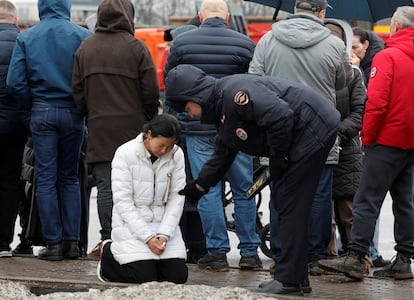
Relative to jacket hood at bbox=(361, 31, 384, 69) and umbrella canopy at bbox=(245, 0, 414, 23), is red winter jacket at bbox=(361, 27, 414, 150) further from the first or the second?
jacket hood at bbox=(361, 31, 384, 69)

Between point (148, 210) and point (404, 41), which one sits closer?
point (148, 210)

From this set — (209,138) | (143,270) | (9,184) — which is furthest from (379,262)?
(9,184)

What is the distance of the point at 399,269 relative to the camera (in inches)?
330

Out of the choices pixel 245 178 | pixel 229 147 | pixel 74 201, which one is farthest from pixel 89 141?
pixel 229 147

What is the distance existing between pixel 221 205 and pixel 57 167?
1321mm

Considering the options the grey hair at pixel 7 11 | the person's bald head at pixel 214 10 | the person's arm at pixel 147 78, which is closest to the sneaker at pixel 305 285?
the person's arm at pixel 147 78

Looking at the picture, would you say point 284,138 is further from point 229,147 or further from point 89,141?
point 89,141

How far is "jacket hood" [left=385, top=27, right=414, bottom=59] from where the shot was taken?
808 cm

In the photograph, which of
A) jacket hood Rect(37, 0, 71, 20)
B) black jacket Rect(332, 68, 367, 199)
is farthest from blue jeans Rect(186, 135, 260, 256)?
jacket hood Rect(37, 0, 71, 20)

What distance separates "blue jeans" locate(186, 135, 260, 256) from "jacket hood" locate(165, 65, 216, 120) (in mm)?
1528

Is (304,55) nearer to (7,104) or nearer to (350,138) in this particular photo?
(350,138)

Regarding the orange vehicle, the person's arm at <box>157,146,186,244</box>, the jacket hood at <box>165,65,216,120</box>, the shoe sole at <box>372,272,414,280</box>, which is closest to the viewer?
the jacket hood at <box>165,65,216,120</box>

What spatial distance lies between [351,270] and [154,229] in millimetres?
1428

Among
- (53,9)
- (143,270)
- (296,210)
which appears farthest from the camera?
(53,9)
